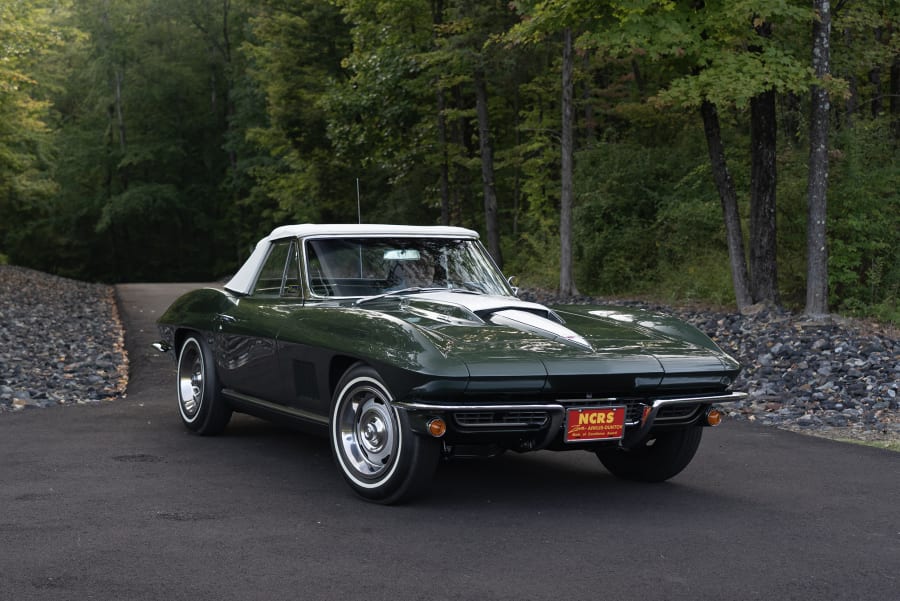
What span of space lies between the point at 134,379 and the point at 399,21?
19854 millimetres

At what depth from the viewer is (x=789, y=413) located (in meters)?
9.27

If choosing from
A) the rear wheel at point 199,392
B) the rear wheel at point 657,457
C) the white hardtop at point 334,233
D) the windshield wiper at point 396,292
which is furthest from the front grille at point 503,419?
the rear wheel at point 199,392

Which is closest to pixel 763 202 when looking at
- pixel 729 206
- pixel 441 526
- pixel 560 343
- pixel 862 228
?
pixel 729 206

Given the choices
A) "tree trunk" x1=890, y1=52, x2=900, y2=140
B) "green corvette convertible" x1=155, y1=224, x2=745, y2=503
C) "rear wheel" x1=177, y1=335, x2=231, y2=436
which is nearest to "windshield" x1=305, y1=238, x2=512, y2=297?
"green corvette convertible" x1=155, y1=224, x2=745, y2=503

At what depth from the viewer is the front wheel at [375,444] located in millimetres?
5402

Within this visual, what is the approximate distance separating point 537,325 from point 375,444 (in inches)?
44.9

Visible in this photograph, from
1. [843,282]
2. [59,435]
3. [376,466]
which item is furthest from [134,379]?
[843,282]

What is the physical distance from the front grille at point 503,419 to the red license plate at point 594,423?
159mm

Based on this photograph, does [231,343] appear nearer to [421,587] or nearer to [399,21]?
[421,587]

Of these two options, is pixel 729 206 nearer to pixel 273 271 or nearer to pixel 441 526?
pixel 273 271

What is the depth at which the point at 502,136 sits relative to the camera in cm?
3681

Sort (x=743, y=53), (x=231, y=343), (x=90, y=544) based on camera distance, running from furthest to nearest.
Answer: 1. (x=743, y=53)
2. (x=231, y=343)
3. (x=90, y=544)

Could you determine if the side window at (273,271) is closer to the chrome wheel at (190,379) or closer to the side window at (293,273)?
the side window at (293,273)

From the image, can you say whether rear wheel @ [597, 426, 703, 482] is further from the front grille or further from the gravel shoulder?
the gravel shoulder
